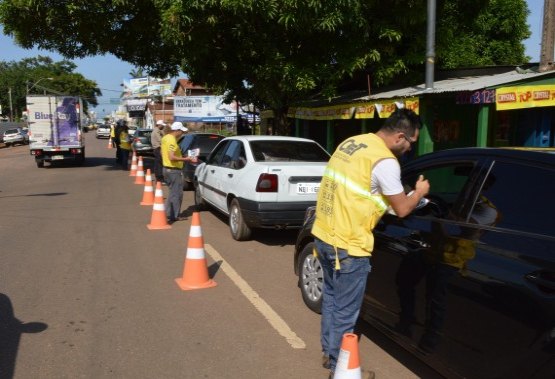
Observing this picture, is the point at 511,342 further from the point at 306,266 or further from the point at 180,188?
the point at 180,188

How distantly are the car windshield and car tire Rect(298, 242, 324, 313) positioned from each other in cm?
284

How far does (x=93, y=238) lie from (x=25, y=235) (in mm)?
1157

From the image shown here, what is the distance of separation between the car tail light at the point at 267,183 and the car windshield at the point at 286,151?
0.62m

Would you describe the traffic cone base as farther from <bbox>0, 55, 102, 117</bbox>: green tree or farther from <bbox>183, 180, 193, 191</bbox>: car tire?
<bbox>0, 55, 102, 117</bbox>: green tree

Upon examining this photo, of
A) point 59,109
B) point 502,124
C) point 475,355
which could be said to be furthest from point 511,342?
point 59,109

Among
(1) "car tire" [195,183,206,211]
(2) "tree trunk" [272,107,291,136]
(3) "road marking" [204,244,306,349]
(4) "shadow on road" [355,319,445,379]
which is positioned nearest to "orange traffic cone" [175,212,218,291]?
(3) "road marking" [204,244,306,349]

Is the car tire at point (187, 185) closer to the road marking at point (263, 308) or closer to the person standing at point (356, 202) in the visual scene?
the road marking at point (263, 308)

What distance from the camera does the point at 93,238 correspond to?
24.7ft

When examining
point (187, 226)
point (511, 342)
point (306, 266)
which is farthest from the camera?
point (187, 226)

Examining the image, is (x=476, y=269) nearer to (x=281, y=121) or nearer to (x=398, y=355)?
Result: (x=398, y=355)

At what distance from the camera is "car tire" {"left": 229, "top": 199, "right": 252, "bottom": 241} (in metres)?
7.22

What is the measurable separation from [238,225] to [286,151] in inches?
54.2

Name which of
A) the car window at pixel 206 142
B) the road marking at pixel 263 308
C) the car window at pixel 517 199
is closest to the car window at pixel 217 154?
the road marking at pixel 263 308

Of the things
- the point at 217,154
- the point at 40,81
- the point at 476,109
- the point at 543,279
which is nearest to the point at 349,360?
the point at 543,279
